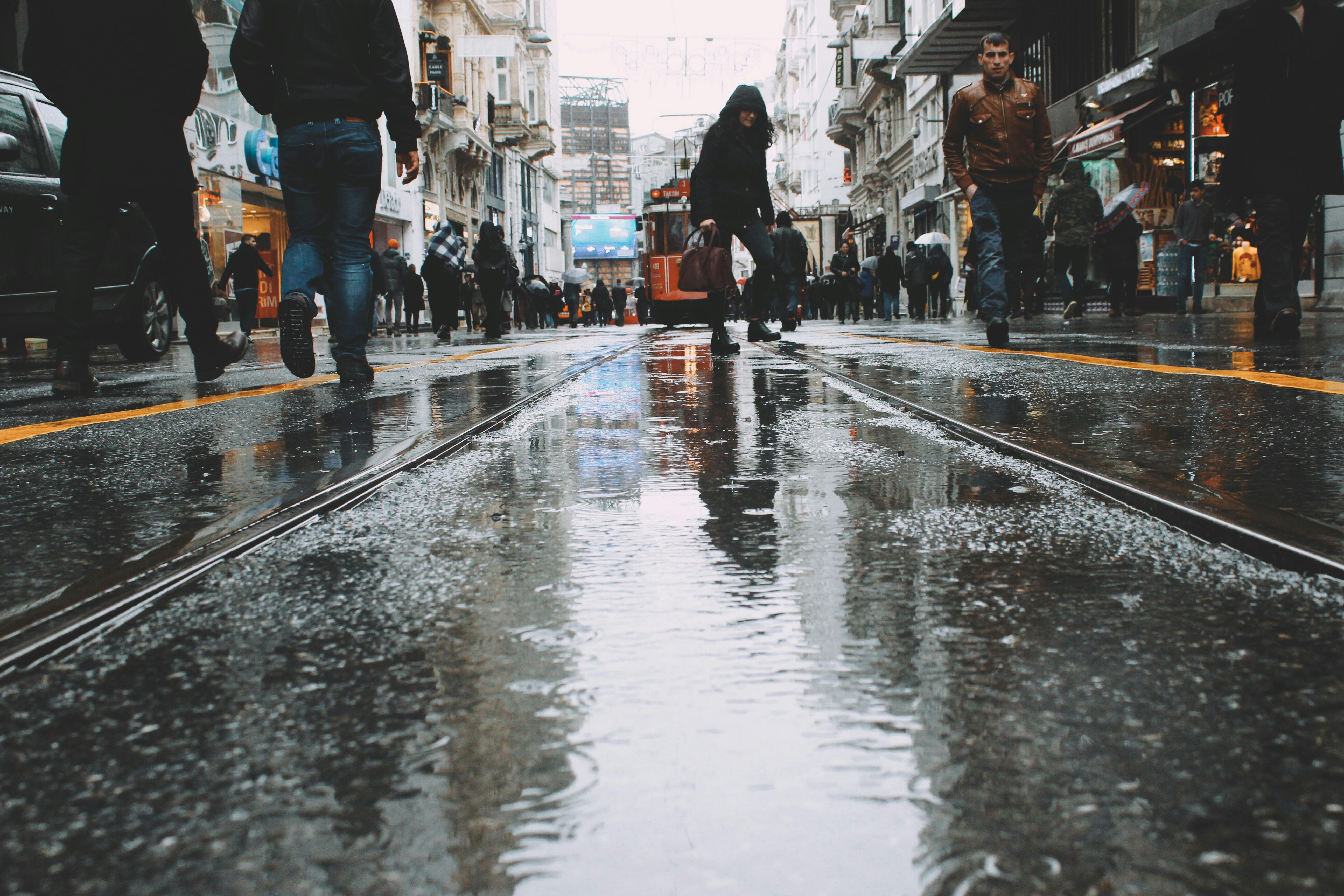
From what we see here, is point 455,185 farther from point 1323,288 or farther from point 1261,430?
point 1261,430

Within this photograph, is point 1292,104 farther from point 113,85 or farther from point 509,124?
point 509,124

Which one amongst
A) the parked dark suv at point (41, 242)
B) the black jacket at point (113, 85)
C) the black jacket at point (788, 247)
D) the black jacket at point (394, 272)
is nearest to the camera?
the black jacket at point (113, 85)

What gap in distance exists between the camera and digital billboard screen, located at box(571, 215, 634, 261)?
68.8 m

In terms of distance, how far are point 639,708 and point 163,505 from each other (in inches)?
64.1

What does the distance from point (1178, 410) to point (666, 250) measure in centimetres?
2642

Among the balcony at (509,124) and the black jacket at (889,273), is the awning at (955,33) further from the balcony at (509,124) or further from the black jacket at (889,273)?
the balcony at (509,124)

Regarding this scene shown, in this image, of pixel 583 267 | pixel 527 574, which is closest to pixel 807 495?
pixel 527 574

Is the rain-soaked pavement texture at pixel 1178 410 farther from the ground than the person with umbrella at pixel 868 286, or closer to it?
closer to it

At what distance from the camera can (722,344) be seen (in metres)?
8.06

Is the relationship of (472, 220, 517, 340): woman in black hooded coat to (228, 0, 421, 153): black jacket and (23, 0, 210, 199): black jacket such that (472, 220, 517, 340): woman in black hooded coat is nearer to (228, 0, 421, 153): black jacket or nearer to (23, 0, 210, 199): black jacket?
(228, 0, 421, 153): black jacket

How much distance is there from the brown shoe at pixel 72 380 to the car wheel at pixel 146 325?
286 cm

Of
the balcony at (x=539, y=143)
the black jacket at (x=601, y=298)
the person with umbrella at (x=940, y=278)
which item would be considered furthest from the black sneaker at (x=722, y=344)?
the balcony at (x=539, y=143)

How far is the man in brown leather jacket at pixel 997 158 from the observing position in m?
7.81

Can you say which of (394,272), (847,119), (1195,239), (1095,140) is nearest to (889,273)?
(1095,140)
